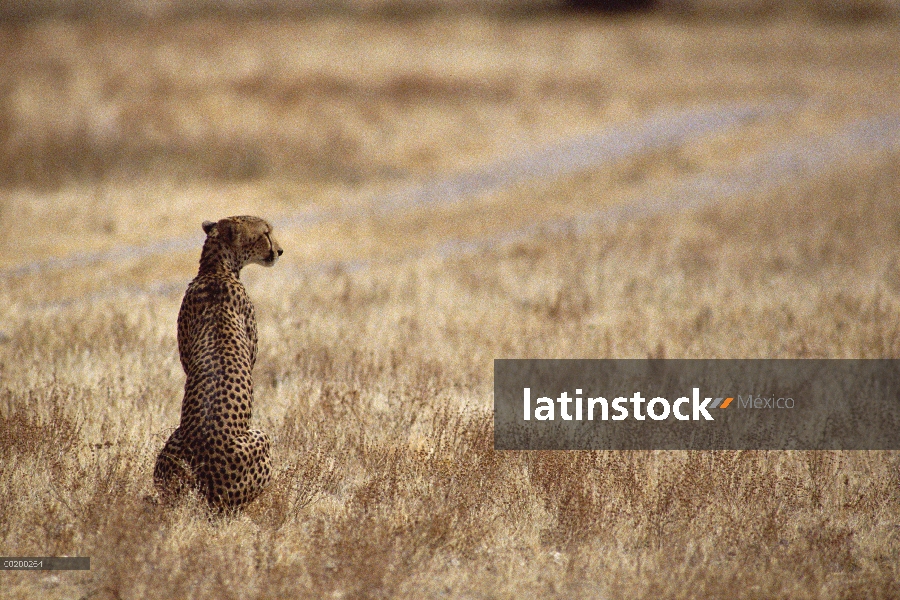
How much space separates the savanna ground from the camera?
198 inches

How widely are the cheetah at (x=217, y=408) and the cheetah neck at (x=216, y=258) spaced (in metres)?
0.10

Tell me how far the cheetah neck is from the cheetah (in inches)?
3.8

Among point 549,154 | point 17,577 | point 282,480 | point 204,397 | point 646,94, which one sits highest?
point 646,94

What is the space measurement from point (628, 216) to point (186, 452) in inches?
473

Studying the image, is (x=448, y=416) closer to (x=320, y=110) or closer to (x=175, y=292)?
(x=175, y=292)

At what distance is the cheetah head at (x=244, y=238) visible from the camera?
5.90 m

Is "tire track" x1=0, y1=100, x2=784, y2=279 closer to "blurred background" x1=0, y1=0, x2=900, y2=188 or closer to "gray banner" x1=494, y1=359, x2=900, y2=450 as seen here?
"blurred background" x1=0, y1=0, x2=900, y2=188

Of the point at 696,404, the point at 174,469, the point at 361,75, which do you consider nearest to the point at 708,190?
the point at 361,75

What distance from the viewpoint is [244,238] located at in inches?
233

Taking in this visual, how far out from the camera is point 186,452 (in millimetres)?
4836

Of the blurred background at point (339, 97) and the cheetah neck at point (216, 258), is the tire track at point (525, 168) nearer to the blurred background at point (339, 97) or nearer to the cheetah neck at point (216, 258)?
the blurred background at point (339, 97)

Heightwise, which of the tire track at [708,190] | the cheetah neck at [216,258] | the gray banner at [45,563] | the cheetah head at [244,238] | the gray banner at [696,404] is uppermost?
the tire track at [708,190]

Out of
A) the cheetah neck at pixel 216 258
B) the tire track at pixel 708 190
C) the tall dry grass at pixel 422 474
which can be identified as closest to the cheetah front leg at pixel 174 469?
the tall dry grass at pixel 422 474

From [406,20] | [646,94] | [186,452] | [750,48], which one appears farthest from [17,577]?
[750,48]
